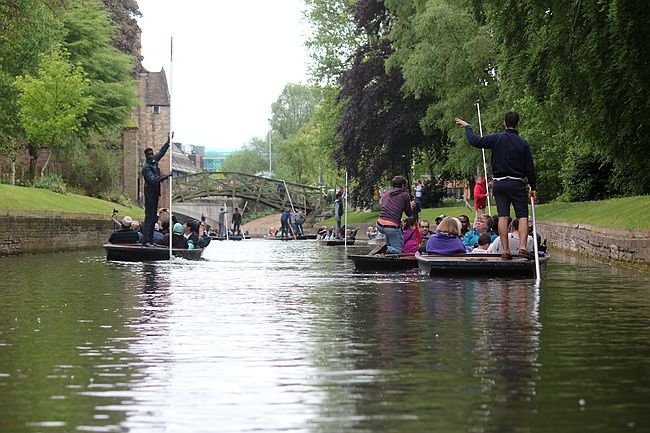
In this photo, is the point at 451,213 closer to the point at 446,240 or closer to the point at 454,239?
the point at 454,239

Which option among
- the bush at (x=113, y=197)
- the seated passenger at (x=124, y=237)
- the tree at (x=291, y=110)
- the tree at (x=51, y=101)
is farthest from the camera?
the tree at (x=291, y=110)

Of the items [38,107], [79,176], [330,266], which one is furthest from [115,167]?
[330,266]

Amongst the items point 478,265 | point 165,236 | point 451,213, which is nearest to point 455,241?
point 478,265

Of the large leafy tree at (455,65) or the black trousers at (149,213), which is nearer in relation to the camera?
the black trousers at (149,213)

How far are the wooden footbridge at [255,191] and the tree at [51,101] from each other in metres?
37.3

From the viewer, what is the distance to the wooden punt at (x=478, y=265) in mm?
17516

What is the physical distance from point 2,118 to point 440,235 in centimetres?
2680

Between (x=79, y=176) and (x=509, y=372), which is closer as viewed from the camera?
(x=509, y=372)

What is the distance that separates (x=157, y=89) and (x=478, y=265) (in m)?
117

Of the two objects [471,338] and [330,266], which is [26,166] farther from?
[471,338]

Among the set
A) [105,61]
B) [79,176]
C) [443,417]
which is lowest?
[443,417]

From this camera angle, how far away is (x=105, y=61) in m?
63.5

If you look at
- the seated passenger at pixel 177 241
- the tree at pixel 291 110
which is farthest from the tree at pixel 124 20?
the tree at pixel 291 110

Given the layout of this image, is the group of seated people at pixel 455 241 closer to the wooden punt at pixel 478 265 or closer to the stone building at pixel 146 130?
the wooden punt at pixel 478 265
